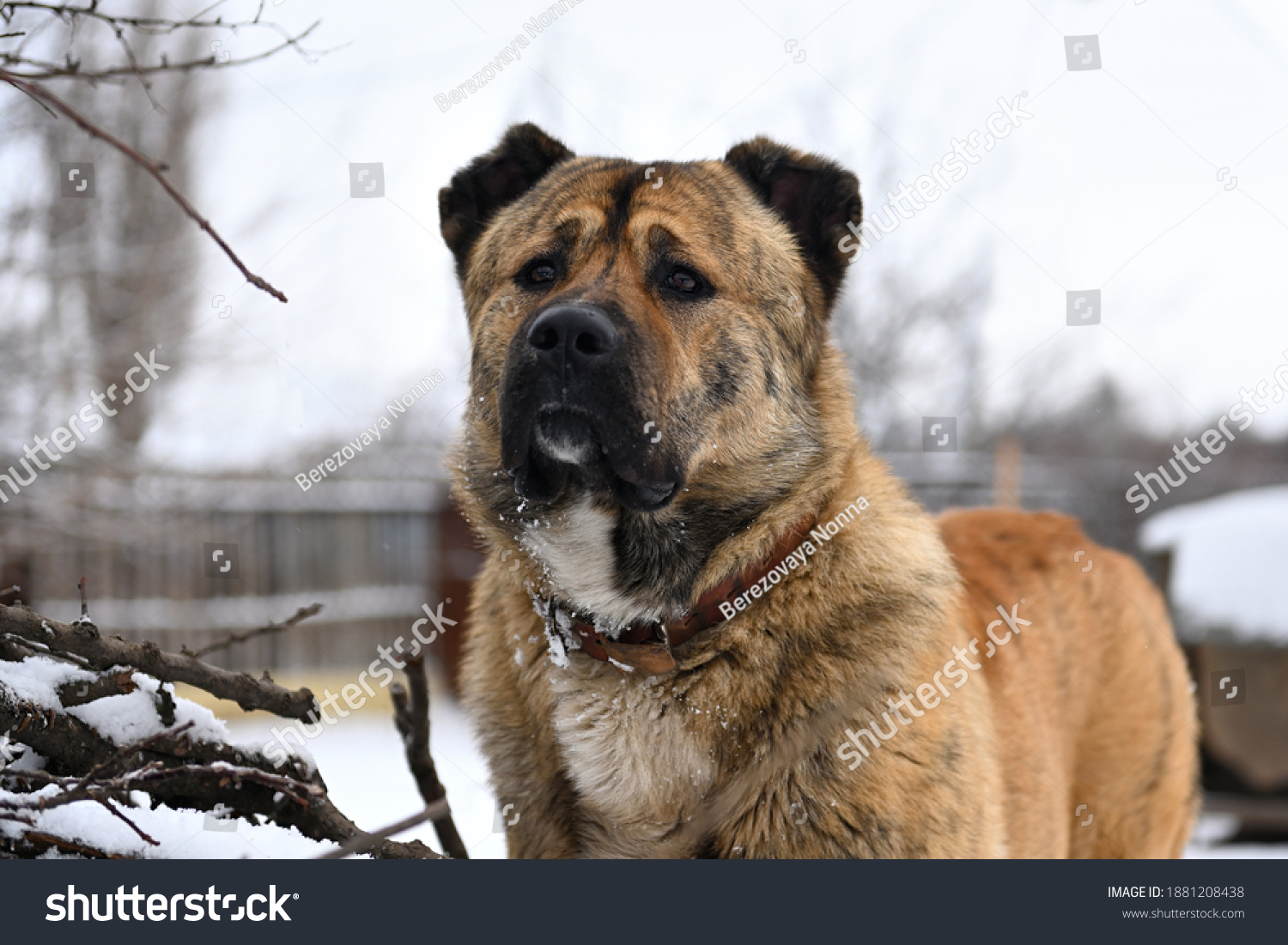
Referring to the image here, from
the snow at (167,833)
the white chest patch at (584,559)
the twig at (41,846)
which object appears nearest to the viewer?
the twig at (41,846)

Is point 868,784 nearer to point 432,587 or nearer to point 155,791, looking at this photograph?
point 155,791

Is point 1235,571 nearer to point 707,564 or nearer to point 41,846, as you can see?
point 707,564

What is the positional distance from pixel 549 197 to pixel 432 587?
855 cm

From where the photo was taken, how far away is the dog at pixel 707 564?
7.91 feet

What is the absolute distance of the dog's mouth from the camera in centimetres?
245

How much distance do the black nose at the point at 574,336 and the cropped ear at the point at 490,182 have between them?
1.22 metres

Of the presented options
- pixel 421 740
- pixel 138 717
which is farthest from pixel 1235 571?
pixel 138 717

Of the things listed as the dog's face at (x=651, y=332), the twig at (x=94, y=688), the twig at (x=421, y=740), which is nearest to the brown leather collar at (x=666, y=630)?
the dog's face at (x=651, y=332)

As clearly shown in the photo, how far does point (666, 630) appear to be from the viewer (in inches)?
100

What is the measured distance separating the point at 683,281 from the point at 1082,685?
2.29 metres

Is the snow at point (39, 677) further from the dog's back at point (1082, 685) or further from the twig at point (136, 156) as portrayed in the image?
the dog's back at point (1082, 685)

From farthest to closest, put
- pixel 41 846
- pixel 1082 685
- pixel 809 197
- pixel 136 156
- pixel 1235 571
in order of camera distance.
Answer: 1. pixel 1235 571
2. pixel 1082 685
3. pixel 809 197
4. pixel 41 846
5. pixel 136 156

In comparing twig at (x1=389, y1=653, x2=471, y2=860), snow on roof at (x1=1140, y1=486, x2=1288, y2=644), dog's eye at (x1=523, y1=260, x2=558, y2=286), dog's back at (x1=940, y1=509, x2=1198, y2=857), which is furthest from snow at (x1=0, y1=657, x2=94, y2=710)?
snow on roof at (x1=1140, y1=486, x2=1288, y2=644)

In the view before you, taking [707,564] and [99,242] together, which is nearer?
[707,564]
